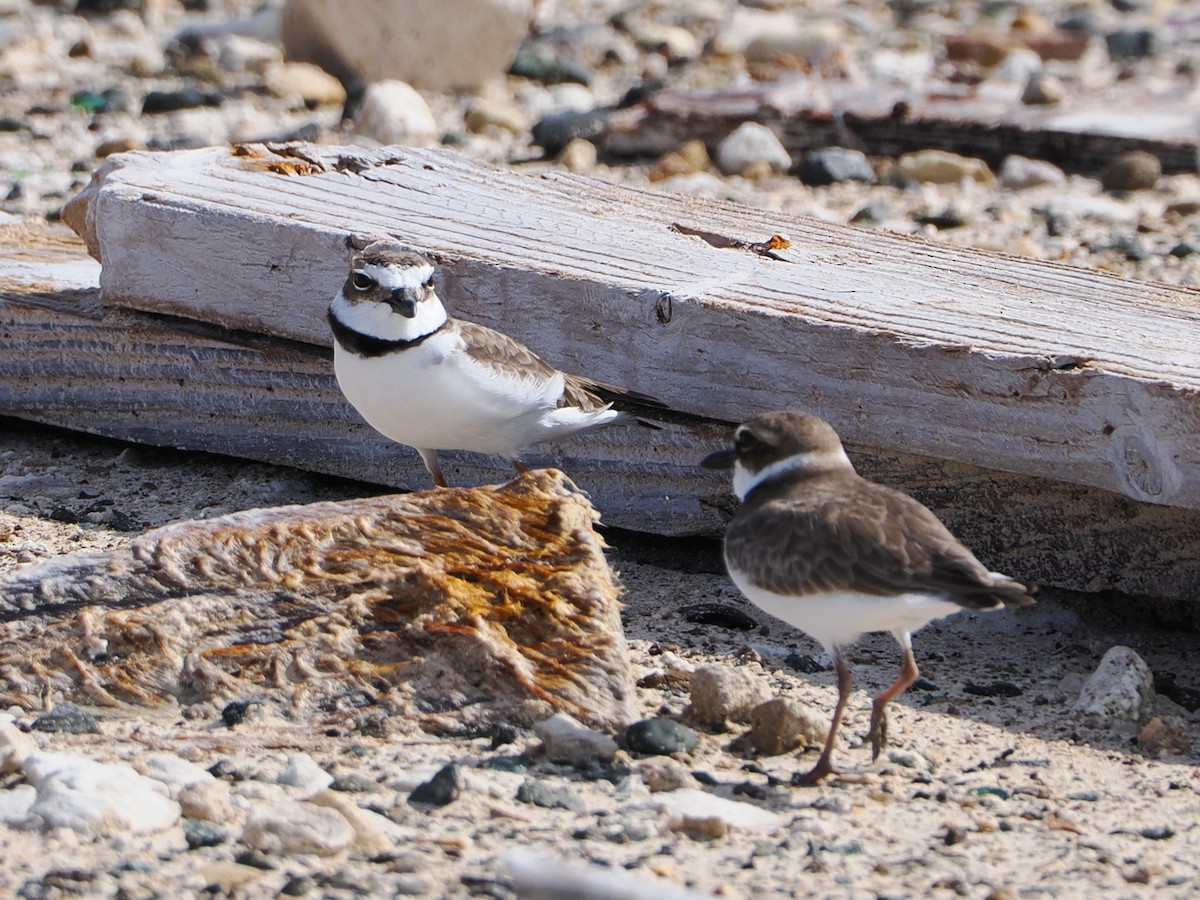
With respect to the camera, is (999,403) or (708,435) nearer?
(999,403)

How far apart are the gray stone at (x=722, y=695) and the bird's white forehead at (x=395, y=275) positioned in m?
1.25

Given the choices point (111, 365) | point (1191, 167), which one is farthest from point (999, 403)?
point (1191, 167)

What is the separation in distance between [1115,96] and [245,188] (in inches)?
252

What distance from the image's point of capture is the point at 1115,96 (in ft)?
31.4

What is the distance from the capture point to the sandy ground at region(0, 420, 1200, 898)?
9.44 ft

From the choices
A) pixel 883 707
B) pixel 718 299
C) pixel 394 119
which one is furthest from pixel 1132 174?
pixel 883 707

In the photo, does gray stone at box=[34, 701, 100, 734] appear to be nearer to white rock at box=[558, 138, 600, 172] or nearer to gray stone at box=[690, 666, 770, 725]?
gray stone at box=[690, 666, 770, 725]

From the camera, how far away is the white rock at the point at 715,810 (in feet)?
10.3

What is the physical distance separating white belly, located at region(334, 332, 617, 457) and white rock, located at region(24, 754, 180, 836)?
134 cm

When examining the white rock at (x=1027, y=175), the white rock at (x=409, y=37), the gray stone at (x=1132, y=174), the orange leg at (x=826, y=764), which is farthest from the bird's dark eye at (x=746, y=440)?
the white rock at (x=409, y=37)

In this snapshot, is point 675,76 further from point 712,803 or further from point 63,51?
point 712,803

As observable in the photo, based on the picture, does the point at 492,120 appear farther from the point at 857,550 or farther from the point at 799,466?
the point at 857,550

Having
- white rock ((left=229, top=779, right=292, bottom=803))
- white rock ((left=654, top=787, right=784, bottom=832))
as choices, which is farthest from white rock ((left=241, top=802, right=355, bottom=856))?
white rock ((left=654, top=787, right=784, bottom=832))

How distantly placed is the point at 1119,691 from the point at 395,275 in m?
2.05
